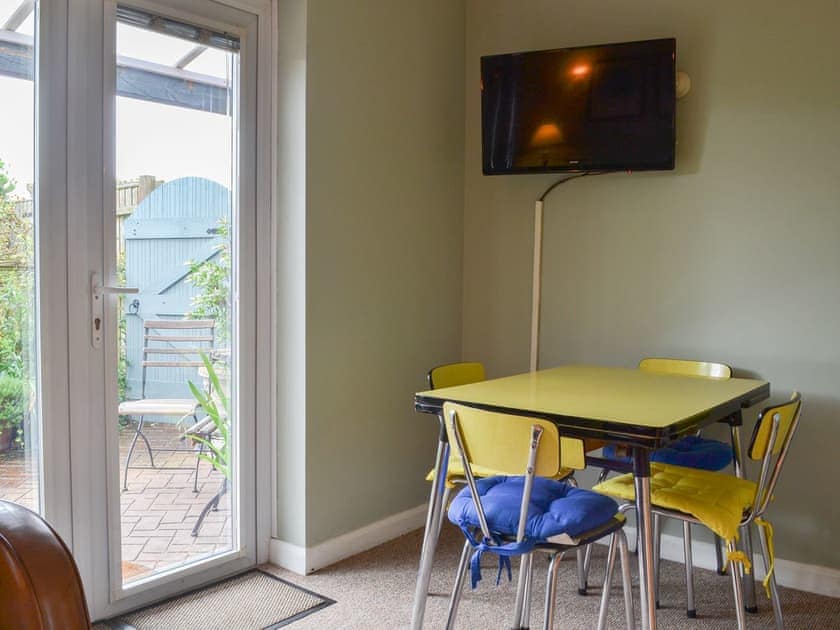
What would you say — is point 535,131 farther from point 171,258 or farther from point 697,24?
point 171,258

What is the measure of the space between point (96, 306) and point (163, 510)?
0.76 meters

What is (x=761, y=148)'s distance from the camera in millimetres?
2959

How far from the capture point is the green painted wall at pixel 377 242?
2.99 meters

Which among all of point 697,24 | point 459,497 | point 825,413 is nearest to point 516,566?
point 459,497

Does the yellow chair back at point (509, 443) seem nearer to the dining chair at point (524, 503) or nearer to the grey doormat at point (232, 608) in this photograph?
the dining chair at point (524, 503)

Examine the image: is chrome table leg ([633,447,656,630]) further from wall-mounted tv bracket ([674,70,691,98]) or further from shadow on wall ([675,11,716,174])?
wall-mounted tv bracket ([674,70,691,98])

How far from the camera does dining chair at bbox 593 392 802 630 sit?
211 cm

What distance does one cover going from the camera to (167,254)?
2703 millimetres

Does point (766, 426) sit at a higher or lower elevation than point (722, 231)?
lower

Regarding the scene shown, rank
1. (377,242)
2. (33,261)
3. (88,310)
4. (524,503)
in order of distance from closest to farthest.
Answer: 1. (524,503)
2. (33,261)
3. (88,310)
4. (377,242)

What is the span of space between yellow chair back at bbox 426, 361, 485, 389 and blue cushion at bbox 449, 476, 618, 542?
→ 0.64 meters

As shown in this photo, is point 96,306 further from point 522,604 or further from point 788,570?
point 788,570

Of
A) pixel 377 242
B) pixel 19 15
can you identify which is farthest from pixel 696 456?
pixel 19 15

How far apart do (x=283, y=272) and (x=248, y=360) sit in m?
0.36
